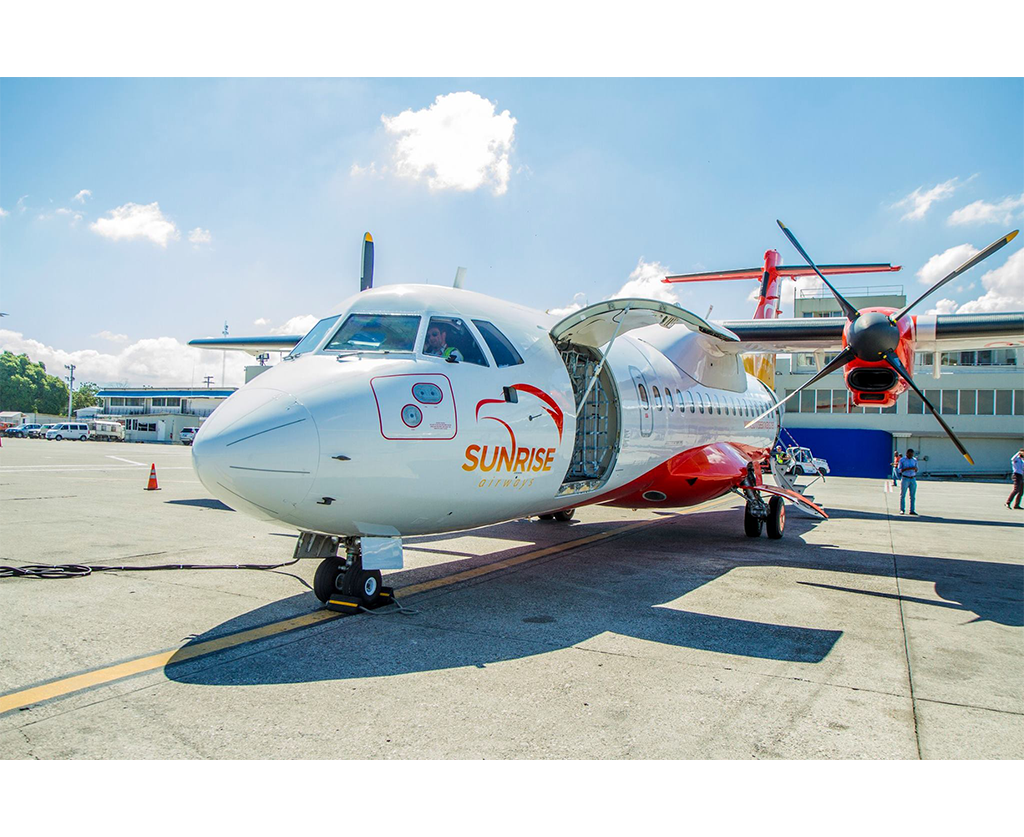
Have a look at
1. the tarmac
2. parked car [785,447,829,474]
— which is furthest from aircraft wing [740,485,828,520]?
parked car [785,447,829,474]

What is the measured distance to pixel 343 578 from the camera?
6.75m

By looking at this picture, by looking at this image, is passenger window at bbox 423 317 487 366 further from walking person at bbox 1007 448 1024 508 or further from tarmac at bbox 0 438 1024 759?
walking person at bbox 1007 448 1024 508

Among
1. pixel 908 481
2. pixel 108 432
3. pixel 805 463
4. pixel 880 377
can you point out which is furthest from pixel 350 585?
pixel 108 432

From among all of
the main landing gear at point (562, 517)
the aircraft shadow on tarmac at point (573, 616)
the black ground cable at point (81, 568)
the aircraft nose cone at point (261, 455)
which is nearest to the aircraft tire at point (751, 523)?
the aircraft shadow on tarmac at point (573, 616)

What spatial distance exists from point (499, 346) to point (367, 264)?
4.67 metres

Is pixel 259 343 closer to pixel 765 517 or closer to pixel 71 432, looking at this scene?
pixel 765 517

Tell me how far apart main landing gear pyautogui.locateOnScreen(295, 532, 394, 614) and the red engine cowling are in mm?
8026

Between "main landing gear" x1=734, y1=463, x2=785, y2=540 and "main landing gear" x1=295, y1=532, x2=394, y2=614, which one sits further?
"main landing gear" x1=734, y1=463, x2=785, y2=540

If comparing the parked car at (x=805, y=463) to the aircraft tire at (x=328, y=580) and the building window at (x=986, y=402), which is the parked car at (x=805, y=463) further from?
the aircraft tire at (x=328, y=580)

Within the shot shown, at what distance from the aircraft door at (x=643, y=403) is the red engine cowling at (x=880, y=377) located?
341 cm

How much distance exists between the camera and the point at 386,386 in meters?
5.89

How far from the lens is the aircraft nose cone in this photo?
17.2 feet
